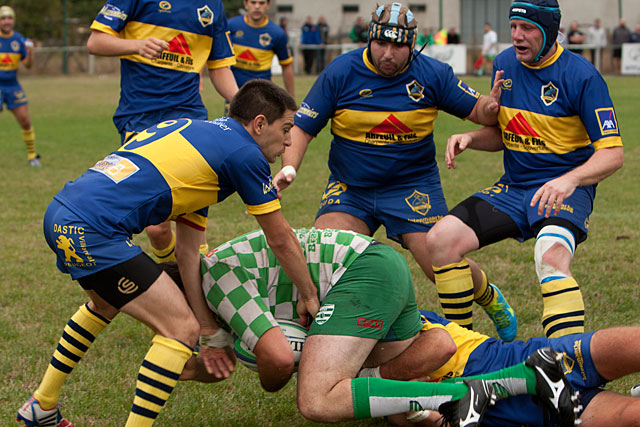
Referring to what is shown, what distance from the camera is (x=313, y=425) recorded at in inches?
157

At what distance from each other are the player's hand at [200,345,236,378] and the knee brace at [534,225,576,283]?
167 centimetres

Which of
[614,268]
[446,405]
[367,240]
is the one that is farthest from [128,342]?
[614,268]

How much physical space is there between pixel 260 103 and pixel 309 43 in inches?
1074

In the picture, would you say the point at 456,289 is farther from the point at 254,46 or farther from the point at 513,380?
the point at 254,46

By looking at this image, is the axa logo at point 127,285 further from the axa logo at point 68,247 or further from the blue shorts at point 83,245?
the axa logo at point 68,247

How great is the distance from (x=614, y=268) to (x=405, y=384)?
3506 mm

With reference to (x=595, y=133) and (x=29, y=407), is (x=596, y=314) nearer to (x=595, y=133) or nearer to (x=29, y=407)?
(x=595, y=133)

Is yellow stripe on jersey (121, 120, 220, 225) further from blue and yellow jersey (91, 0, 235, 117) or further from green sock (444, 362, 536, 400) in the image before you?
blue and yellow jersey (91, 0, 235, 117)

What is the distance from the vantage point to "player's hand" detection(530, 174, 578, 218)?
4.26m

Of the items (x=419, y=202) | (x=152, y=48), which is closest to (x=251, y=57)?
(x=152, y=48)

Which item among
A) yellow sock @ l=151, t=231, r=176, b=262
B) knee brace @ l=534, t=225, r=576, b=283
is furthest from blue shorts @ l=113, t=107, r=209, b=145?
knee brace @ l=534, t=225, r=576, b=283

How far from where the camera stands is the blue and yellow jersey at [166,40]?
5.71m

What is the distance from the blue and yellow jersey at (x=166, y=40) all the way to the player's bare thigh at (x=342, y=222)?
159 cm

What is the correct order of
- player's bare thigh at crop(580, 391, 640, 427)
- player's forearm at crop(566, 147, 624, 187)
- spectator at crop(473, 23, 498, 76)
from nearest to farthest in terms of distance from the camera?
player's bare thigh at crop(580, 391, 640, 427) < player's forearm at crop(566, 147, 624, 187) < spectator at crop(473, 23, 498, 76)
